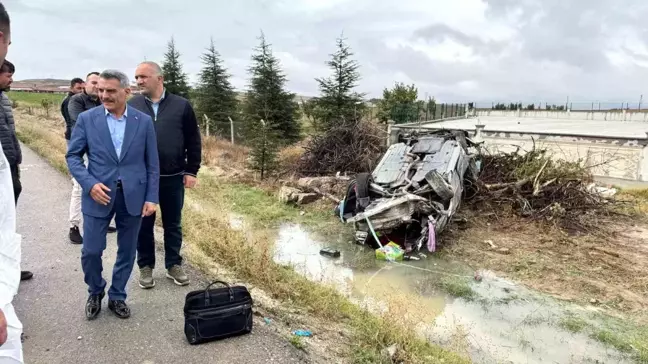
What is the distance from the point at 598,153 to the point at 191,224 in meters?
15.1

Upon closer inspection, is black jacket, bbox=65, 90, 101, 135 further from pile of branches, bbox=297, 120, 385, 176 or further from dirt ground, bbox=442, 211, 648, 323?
pile of branches, bbox=297, 120, 385, 176

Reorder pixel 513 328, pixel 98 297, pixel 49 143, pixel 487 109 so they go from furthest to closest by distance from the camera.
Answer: pixel 487 109 → pixel 49 143 → pixel 513 328 → pixel 98 297

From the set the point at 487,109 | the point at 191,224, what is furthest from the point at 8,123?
the point at 487,109

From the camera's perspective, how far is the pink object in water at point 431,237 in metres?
8.00

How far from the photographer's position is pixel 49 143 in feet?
49.4

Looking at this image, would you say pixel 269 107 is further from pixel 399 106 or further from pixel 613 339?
pixel 613 339

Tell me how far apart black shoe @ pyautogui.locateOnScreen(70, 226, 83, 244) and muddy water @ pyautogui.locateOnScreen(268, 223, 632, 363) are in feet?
9.89

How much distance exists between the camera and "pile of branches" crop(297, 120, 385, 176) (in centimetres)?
1428

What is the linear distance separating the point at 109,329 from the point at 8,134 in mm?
2059

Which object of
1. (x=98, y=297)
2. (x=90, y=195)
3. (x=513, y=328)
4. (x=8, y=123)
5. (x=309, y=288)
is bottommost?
(x=513, y=328)

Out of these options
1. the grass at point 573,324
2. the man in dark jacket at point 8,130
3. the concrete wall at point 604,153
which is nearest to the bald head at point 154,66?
the man in dark jacket at point 8,130

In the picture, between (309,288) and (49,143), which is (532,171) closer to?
(309,288)

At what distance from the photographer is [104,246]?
344cm

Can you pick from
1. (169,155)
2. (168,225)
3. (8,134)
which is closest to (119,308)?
(168,225)
